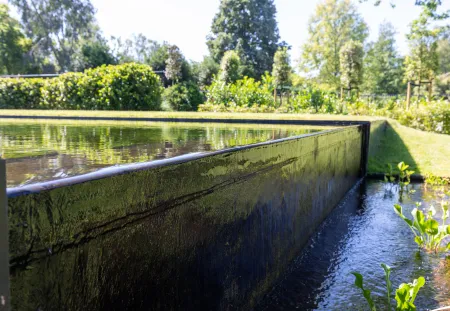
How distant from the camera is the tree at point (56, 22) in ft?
140

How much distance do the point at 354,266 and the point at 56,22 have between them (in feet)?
155

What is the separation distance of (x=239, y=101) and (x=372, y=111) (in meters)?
4.98

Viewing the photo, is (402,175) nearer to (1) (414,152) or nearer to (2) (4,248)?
(1) (414,152)

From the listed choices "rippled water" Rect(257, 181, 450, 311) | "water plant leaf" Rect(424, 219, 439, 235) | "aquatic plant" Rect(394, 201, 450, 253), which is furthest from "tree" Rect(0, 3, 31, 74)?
"water plant leaf" Rect(424, 219, 439, 235)

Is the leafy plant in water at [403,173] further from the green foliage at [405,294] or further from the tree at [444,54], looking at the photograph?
the tree at [444,54]

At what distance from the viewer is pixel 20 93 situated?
49.9ft

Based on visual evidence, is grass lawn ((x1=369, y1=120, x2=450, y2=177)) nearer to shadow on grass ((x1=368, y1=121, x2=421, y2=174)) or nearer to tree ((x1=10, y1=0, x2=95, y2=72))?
shadow on grass ((x1=368, y1=121, x2=421, y2=174))

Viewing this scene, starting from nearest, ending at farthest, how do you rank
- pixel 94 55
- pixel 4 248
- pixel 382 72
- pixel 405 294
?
pixel 4 248
pixel 405 294
pixel 94 55
pixel 382 72

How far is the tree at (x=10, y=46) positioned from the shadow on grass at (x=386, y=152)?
38448 mm

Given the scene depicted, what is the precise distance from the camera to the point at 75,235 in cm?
96

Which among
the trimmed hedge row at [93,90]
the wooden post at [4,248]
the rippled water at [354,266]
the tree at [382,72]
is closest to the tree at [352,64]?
the trimmed hedge row at [93,90]

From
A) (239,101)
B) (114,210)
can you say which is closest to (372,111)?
(239,101)

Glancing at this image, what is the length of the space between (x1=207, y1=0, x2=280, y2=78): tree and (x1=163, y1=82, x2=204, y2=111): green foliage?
1984cm

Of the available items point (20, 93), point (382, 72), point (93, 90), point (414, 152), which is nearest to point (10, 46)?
point (20, 93)
